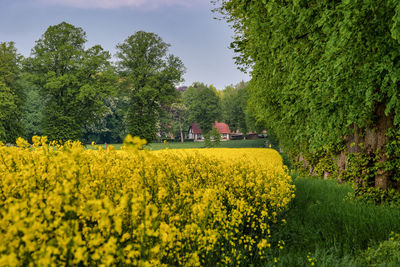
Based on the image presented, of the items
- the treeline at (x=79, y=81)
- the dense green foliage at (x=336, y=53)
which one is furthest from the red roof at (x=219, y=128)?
the dense green foliage at (x=336, y=53)

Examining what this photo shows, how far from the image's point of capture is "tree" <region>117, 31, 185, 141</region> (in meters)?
32.5

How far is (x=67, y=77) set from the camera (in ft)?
94.1

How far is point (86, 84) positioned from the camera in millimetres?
28969

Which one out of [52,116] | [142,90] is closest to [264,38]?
[142,90]

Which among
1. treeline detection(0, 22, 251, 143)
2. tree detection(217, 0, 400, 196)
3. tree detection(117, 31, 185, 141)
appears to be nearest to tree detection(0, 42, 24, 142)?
treeline detection(0, 22, 251, 143)

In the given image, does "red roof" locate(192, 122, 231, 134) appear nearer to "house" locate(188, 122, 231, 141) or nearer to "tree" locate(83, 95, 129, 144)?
"house" locate(188, 122, 231, 141)

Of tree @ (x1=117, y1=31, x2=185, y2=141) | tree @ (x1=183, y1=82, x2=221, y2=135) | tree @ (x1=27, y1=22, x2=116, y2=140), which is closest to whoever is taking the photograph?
tree @ (x1=27, y1=22, x2=116, y2=140)

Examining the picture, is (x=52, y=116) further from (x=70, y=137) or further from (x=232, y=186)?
(x=232, y=186)

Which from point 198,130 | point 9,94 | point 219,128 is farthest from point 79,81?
point 219,128

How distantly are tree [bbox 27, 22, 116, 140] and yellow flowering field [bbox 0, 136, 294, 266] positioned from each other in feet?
85.7

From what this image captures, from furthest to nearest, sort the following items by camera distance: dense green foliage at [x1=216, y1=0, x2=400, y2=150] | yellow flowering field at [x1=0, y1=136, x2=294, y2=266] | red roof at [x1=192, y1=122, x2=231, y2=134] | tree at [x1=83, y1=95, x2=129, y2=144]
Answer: red roof at [x1=192, y1=122, x2=231, y2=134]
tree at [x1=83, y1=95, x2=129, y2=144]
dense green foliage at [x1=216, y1=0, x2=400, y2=150]
yellow flowering field at [x1=0, y1=136, x2=294, y2=266]

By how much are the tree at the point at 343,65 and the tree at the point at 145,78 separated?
2661 cm

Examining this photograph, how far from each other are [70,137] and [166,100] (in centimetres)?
1295

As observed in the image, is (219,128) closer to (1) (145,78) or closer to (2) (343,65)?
(1) (145,78)
